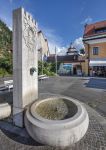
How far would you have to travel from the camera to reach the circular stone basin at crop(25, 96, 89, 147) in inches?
173

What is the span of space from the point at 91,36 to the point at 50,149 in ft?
92.7

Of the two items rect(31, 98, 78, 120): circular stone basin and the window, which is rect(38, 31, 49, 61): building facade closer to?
the window

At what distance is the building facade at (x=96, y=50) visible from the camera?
2895cm

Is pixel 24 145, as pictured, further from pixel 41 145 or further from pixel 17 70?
pixel 17 70

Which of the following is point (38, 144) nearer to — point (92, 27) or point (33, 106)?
point (33, 106)

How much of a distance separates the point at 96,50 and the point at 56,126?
2727 cm

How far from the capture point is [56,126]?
4434 millimetres

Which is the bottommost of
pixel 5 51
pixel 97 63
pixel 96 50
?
pixel 97 63

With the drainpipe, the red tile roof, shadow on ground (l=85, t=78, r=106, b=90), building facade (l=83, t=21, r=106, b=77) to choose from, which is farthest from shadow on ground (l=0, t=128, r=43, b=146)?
the red tile roof

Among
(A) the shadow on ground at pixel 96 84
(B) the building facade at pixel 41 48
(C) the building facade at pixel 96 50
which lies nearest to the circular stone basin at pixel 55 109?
(A) the shadow on ground at pixel 96 84

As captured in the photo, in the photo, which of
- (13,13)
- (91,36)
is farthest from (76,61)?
(13,13)

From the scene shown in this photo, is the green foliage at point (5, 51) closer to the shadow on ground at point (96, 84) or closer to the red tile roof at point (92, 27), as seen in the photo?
the shadow on ground at point (96, 84)

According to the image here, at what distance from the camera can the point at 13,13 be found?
5688 mm

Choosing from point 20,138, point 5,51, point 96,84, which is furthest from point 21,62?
point 5,51
